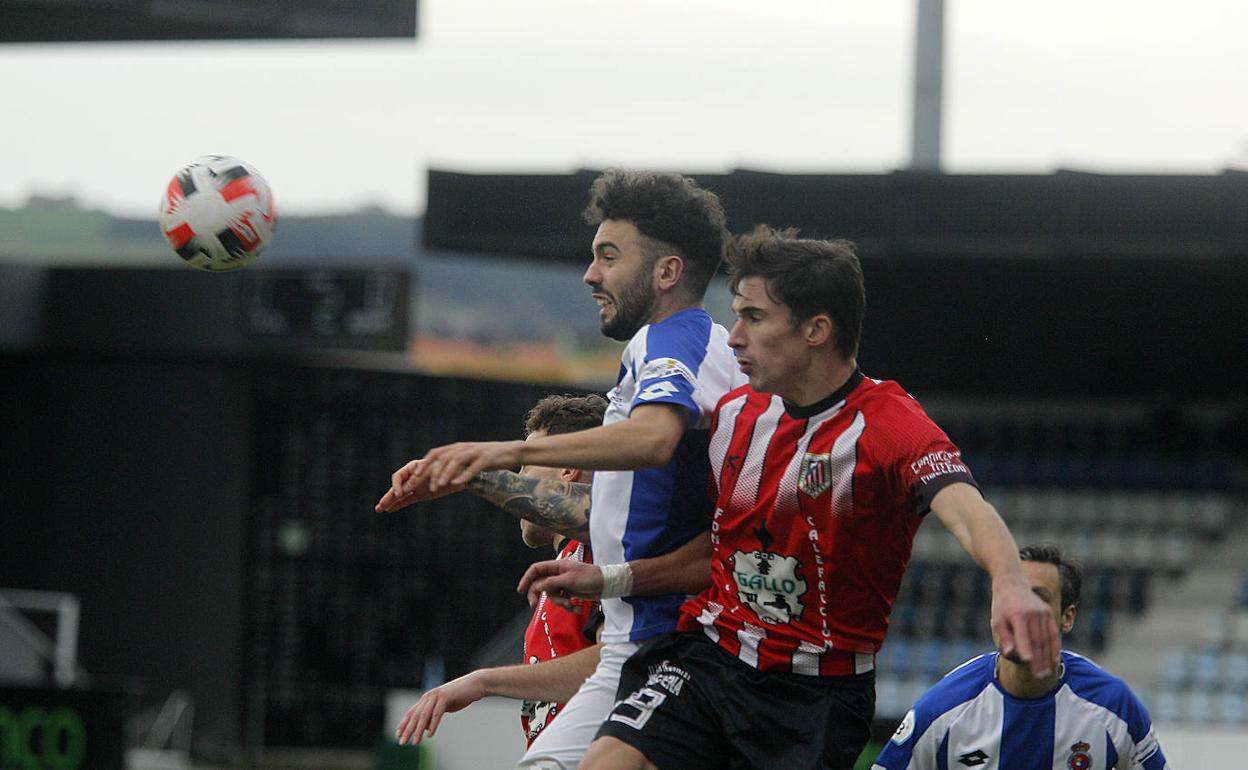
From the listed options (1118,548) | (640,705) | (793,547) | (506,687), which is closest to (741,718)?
(640,705)

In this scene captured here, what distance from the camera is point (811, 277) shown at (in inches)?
170

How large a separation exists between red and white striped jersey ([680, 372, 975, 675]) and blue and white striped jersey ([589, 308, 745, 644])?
7.8 inches

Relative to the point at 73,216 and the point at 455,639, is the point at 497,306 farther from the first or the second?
the point at 455,639

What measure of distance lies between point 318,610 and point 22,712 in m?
6.63

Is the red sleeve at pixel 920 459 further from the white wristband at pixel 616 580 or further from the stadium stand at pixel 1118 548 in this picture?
the stadium stand at pixel 1118 548

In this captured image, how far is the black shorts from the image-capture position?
4.26m

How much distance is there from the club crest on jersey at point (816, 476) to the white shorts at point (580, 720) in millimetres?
713

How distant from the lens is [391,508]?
4.20 meters

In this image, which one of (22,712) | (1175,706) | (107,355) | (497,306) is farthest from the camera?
(497,306)

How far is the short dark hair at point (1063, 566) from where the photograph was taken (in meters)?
5.69

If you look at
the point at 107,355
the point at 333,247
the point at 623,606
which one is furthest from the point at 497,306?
the point at 623,606

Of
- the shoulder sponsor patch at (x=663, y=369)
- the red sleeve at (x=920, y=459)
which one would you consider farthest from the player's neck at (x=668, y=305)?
the red sleeve at (x=920, y=459)

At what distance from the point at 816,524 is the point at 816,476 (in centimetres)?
11

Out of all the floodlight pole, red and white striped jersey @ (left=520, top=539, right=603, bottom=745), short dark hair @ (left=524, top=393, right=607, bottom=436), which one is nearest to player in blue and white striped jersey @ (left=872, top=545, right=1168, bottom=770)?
red and white striped jersey @ (left=520, top=539, right=603, bottom=745)
